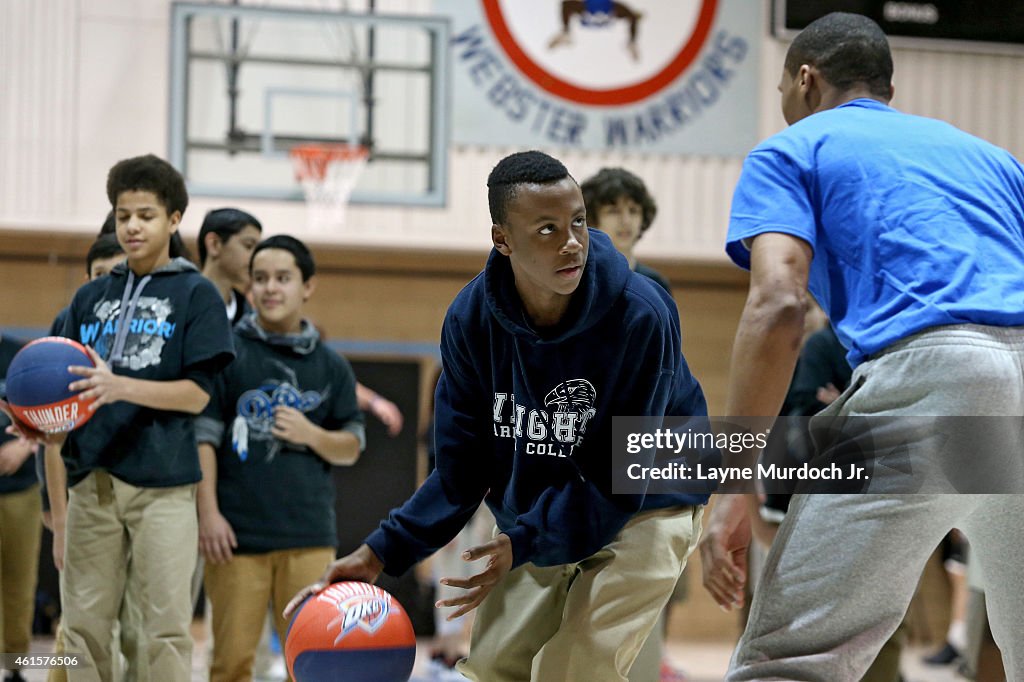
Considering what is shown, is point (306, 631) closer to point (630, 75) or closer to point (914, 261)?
point (914, 261)

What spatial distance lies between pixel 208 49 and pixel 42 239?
2042 mm

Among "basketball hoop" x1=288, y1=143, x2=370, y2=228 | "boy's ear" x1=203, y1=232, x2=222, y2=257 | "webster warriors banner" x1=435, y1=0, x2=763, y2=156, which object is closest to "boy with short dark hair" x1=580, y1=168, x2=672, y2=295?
"boy's ear" x1=203, y1=232, x2=222, y2=257

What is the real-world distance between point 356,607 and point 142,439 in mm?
1421

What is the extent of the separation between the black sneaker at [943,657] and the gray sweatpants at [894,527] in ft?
20.3

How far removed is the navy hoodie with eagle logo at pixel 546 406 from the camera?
296cm

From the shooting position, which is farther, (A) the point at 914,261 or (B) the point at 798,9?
(B) the point at 798,9

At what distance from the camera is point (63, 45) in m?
9.34

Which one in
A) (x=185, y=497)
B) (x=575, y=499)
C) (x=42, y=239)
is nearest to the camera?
(x=575, y=499)

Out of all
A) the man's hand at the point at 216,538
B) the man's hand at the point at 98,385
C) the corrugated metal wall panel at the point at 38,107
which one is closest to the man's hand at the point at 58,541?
the man's hand at the point at 216,538

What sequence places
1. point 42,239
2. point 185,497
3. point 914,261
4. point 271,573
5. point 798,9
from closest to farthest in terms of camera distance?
1. point 914,261
2. point 185,497
3. point 271,573
4. point 42,239
5. point 798,9

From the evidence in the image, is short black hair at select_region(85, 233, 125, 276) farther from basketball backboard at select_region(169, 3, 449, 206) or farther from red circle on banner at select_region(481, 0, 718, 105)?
red circle on banner at select_region(481, 0, 718, 105)

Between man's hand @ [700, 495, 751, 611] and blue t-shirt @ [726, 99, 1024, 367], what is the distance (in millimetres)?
450

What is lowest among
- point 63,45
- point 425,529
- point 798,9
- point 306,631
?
point 306,631

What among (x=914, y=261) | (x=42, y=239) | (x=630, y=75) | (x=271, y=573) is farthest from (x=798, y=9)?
(x=914, y=261)
